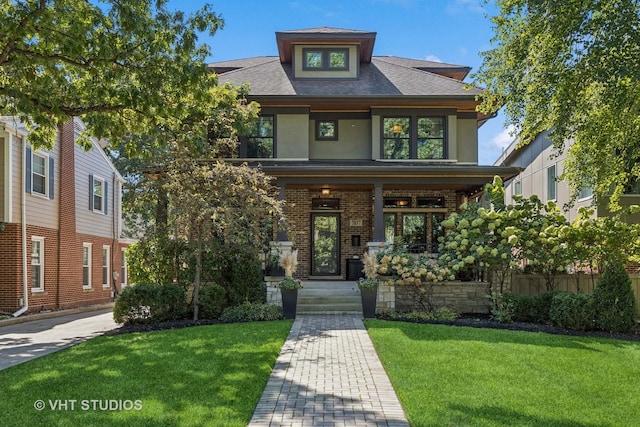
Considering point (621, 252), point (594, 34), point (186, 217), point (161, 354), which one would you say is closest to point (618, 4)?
point (594, 34)

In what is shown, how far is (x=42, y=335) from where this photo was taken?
10.9m

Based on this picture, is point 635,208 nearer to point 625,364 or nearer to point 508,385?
point 625,364

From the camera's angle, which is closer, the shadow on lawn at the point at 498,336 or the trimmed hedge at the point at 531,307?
the shadow on lawn at the point at 498,336

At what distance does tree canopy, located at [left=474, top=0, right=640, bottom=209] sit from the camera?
6.62 metres

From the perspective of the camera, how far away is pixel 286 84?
16.4 meters

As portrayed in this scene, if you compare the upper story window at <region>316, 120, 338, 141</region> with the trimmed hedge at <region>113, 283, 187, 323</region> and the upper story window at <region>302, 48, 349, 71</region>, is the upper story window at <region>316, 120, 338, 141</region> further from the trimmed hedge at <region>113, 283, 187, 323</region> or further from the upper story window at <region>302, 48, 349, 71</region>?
the trimmed hedge at <region>113, 283, 187, 323</region>

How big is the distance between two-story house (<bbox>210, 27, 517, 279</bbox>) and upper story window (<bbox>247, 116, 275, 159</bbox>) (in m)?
0.03

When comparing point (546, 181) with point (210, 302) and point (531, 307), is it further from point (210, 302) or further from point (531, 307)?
point (210, 302)

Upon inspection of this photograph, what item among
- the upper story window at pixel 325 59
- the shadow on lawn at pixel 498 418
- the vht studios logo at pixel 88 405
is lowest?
the vht studios logo at pixel 88 405

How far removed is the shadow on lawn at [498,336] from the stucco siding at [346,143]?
724cm

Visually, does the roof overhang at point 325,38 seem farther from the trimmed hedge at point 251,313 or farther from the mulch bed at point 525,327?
the mulch bed at point 525,327

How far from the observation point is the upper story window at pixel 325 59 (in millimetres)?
16938

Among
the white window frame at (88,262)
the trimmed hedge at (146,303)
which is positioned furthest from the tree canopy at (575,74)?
the white window frame at (88,262)

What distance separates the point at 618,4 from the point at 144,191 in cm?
988
